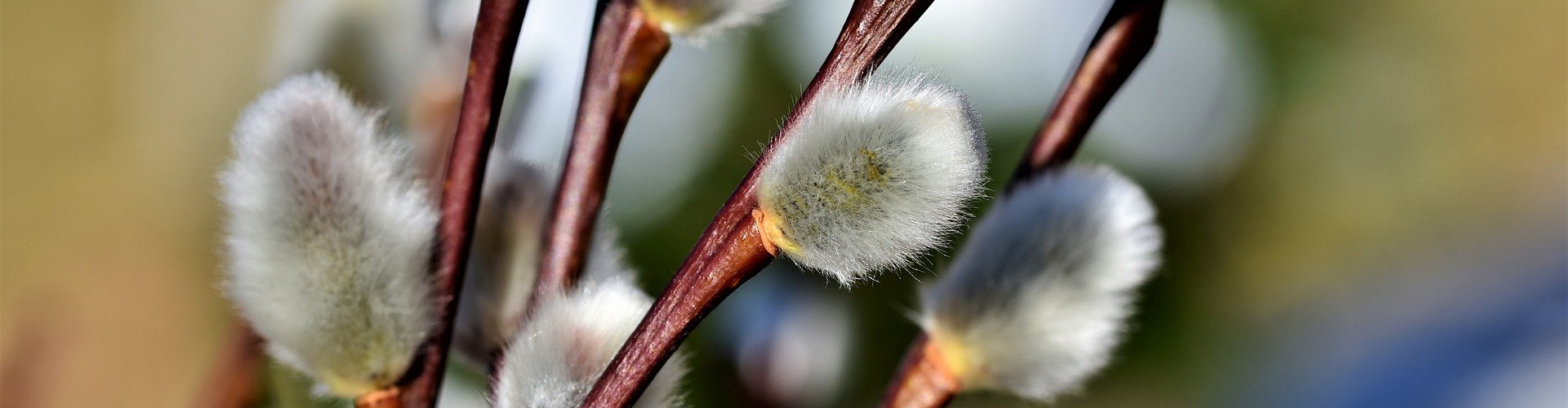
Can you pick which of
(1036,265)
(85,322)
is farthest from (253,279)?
(85,322)

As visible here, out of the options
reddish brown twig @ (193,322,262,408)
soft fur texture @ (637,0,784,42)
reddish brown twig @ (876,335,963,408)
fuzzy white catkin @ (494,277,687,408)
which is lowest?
reddish brown twig @ (193,322,262,408)

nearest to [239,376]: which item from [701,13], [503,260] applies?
[503,260]

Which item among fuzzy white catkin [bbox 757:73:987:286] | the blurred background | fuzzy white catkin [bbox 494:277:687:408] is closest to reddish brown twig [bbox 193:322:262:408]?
the blurred background

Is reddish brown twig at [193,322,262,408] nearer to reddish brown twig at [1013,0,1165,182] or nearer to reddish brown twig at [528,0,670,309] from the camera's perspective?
reddish brown twig at [528,0,670,309]

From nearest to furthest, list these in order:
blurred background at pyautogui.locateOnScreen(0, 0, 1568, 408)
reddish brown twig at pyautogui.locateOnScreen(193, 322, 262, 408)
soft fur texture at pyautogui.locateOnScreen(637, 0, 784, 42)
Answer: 1. soft fur texture at pyautogui.locateOnScreen(637, 0, 784, 42)
2. reddish brown twig at pyautogui.locateOnScreen(193, 322, 262, 408)
3. blurred background at pyautogui.locateOnScreen(0, 0, 1568, 408)

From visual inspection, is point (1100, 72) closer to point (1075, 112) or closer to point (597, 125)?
point (1075, 112)

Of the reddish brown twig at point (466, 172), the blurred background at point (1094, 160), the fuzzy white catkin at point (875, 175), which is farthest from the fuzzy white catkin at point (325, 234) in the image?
the blurred background at point (1094, 160)

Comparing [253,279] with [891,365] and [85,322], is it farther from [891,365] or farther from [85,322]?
[891,365]

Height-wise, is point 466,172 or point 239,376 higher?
point 466,172
